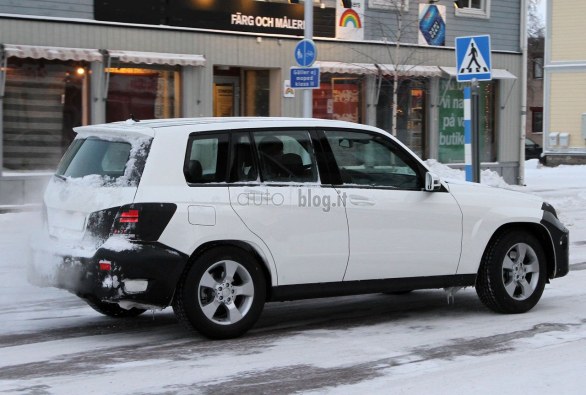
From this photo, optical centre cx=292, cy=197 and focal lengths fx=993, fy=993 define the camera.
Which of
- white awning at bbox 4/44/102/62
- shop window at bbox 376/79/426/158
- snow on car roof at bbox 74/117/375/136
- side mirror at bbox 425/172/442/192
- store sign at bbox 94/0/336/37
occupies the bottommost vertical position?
side mirror at bbox 425/172/442/192

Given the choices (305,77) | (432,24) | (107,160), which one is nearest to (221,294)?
(107,160)

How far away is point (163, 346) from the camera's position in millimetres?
7223

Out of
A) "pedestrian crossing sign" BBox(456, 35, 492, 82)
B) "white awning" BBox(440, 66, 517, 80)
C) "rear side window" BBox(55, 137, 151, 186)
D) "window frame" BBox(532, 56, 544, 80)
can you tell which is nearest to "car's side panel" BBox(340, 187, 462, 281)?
"rear side window" BBox(55, 137, 151, 186)

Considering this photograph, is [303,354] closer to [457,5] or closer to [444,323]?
[444,323]

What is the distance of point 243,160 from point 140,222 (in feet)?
3.36

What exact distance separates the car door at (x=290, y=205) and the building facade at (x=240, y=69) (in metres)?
12.2

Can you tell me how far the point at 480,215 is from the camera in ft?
27.5

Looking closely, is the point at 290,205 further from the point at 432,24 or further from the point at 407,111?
the point at 432,24

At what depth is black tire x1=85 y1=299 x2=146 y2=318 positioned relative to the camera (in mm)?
8281

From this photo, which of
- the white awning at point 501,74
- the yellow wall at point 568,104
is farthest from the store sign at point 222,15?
the yellow wall at point 568,104

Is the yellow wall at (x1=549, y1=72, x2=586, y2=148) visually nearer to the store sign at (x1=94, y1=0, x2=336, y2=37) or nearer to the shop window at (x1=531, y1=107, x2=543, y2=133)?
the shop window at (x1=531, y1=107, x2=543, y2=133)

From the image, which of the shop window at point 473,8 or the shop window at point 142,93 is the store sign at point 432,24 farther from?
the shop window at point 142,93

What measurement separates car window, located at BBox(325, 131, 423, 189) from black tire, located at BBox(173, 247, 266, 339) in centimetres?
115

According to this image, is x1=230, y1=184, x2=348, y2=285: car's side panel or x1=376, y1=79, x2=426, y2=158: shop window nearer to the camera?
x1=230, y1=184, x2=348, y2=285: car's side panel
